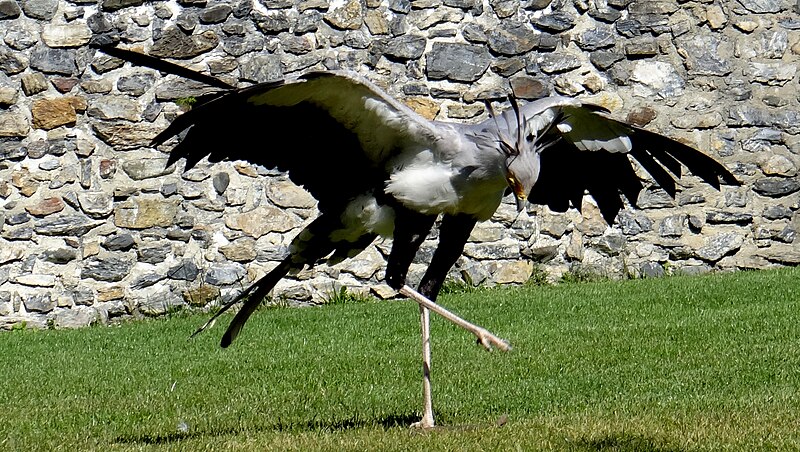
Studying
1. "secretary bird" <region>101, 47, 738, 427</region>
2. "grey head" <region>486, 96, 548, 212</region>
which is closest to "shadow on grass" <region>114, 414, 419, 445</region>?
"secretary bird" <region>101, 47, 738, 427</region>

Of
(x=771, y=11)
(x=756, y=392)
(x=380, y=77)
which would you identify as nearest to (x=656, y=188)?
(x=771, y=11)

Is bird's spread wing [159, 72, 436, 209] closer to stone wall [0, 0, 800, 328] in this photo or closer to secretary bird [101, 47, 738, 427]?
secretary bird [101, 47, 738, 427]

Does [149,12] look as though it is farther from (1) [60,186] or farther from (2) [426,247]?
(2) [426,247]

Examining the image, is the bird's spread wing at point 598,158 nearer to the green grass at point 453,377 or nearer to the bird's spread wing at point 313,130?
the bird's spread wing at point 313,130

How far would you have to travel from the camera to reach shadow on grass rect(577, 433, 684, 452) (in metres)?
4.66

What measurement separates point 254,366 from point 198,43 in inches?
135

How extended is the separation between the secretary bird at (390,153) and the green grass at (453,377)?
537mm

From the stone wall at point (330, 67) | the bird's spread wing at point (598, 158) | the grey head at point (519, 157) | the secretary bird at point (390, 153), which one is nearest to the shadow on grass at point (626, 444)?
the secretary bird at point (390, 153)

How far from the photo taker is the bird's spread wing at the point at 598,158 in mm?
5809

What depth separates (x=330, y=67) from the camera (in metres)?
9.99

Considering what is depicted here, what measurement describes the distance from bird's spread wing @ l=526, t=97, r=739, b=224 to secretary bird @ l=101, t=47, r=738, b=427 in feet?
0.03

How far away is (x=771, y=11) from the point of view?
415 inches

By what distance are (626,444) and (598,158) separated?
216 centimetres

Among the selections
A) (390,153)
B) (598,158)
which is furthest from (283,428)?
(598,158)
